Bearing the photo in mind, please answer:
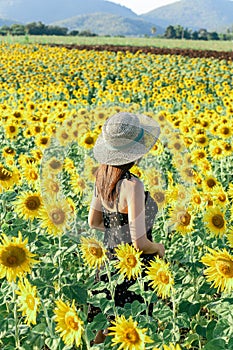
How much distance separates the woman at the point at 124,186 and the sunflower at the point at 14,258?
0.48m

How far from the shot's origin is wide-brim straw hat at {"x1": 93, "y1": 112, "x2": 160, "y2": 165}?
2.37m

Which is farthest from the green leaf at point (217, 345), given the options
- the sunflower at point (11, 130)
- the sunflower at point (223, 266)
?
the sunflower at point (11, 130)

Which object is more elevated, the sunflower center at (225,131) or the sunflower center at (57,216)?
the sunflower center at (57,216)

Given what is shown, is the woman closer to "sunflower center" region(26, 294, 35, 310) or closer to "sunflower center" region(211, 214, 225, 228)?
"sunflower center" region(211, 214, 225, 228)

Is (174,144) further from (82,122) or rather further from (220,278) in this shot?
(220,278)

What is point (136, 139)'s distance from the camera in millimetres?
2400

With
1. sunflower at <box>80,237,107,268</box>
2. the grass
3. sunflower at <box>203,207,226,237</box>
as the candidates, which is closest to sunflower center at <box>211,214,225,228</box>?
sunflower at <box>203,207,226,237</box>

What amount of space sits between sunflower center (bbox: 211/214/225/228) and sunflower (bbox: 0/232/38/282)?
1.11 m

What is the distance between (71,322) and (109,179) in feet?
2.30

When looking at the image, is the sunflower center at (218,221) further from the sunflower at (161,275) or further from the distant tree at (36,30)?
the distant tree at (36,30)

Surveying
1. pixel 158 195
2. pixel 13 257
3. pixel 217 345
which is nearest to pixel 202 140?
pixel 158 195

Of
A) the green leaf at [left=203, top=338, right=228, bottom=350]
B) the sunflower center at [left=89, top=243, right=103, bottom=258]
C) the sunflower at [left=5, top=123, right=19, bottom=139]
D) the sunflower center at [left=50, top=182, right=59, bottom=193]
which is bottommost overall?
the green leaf at [left=203, top=338, right=228, bottom=350]

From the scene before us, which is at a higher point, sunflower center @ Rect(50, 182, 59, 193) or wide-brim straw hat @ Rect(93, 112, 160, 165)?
wide-brim straw hat @ Rect(93, 112, 160, 165)

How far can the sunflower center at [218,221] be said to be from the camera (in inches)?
116
